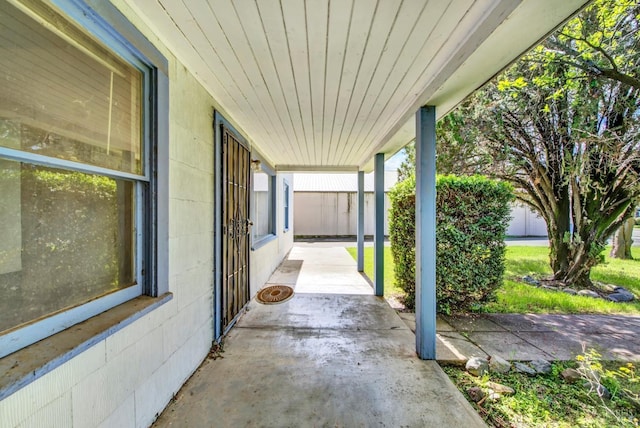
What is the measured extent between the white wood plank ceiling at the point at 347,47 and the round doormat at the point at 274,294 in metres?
2.83

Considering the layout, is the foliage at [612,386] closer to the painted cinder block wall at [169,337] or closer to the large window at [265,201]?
the painted cinder block wall at [169,337]

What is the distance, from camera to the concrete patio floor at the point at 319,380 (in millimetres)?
1843

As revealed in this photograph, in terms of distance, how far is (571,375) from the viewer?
2.26m

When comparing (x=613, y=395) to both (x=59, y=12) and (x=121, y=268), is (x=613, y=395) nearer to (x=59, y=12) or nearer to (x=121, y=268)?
(x=121, y=268)

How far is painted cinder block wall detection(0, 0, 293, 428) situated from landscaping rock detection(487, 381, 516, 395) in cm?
250

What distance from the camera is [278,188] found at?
23.2ft

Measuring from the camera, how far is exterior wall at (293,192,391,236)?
14.3 meters

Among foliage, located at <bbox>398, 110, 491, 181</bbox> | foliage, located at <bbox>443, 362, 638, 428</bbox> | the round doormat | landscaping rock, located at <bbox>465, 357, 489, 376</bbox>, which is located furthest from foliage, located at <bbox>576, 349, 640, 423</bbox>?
foliage, located at <bbox>398, 110, 491, 181</bbox>

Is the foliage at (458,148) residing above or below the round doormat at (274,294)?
above

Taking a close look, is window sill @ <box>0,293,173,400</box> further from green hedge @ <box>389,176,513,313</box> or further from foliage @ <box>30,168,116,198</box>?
green hedge @ <box>389,176,513,313</box>

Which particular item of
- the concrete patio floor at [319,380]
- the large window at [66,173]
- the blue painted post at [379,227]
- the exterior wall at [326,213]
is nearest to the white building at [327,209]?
the exterior wall at [326,213]

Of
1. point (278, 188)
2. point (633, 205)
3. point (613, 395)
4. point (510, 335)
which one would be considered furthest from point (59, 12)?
point (633, 205)

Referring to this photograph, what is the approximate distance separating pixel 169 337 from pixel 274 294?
8.84 feet

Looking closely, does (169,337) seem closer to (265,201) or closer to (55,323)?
(55,323)
